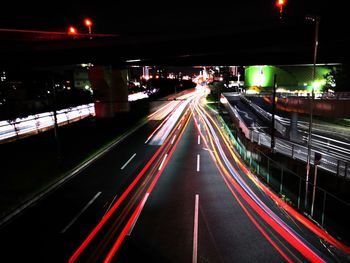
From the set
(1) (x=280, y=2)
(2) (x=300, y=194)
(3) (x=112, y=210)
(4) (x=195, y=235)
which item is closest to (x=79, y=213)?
(3) (x=112, y=210)

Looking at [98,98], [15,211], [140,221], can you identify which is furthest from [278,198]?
[98,98]

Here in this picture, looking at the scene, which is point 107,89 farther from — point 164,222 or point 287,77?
point 287,77

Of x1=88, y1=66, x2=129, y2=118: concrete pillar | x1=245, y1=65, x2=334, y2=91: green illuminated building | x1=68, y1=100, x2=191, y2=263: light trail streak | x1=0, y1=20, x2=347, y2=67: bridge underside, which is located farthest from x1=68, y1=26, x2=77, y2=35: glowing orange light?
x1=245, y1=65, x2=334, y2=91: green illuminated building

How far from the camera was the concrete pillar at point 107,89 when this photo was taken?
41562mm

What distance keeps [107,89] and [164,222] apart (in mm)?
34492

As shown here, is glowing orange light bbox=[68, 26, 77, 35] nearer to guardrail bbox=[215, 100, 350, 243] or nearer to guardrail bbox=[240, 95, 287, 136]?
guardrail bbox=[215, 100, 350, 243]

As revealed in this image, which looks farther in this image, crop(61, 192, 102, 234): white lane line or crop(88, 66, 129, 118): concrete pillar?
crop(88, 66, 129, 118): concrete pillar

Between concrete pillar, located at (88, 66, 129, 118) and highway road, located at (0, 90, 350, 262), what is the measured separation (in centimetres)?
2179

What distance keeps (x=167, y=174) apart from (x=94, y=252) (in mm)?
10390

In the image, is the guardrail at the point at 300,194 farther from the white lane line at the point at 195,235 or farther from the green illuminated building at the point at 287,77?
the green illuminated building at the point at 287,77

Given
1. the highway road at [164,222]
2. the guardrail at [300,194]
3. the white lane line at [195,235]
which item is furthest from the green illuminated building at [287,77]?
the white lane line at [195,235]

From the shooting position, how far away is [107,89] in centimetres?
4338

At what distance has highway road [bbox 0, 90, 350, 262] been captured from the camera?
33.5 ft

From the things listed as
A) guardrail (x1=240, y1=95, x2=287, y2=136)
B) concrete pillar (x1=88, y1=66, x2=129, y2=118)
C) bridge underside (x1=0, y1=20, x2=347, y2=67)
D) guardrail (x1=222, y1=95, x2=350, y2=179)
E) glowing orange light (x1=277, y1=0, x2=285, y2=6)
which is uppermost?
glowing orange light (x1=277, y1=0, x2=285, y2=6)
